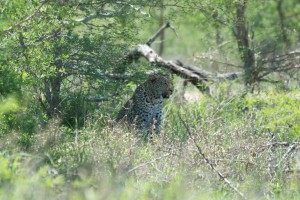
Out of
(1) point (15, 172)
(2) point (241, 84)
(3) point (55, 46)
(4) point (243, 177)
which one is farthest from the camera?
(2) point (241, 84)

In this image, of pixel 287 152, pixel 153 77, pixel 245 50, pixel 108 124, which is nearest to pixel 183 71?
pixel 245 50

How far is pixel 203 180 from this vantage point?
7055 millimetres

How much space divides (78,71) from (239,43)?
15.6 ft

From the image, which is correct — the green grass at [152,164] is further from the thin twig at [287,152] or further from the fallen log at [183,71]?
the fallen log at [183,71]

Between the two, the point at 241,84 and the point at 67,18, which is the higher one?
the point at 67,18

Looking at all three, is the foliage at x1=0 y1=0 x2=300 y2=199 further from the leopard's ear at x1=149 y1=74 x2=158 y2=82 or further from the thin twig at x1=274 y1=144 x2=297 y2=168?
the leopard's ear at x1=149 y1=74 x2=158 y2=82

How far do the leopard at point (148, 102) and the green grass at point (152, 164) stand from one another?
3.44 ft

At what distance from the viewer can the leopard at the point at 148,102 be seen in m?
10.8

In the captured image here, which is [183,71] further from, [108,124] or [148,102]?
[108,124]

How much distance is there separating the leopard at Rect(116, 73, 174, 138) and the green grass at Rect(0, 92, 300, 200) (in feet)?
3.44

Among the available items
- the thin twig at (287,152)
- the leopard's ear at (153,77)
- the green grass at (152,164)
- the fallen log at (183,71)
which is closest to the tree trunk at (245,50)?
the fallen log at (183,71)

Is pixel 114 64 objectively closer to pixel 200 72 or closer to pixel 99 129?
pixel 99 129

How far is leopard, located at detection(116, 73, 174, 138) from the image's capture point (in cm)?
1083

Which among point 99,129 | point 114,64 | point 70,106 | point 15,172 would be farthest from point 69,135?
point 15,172
